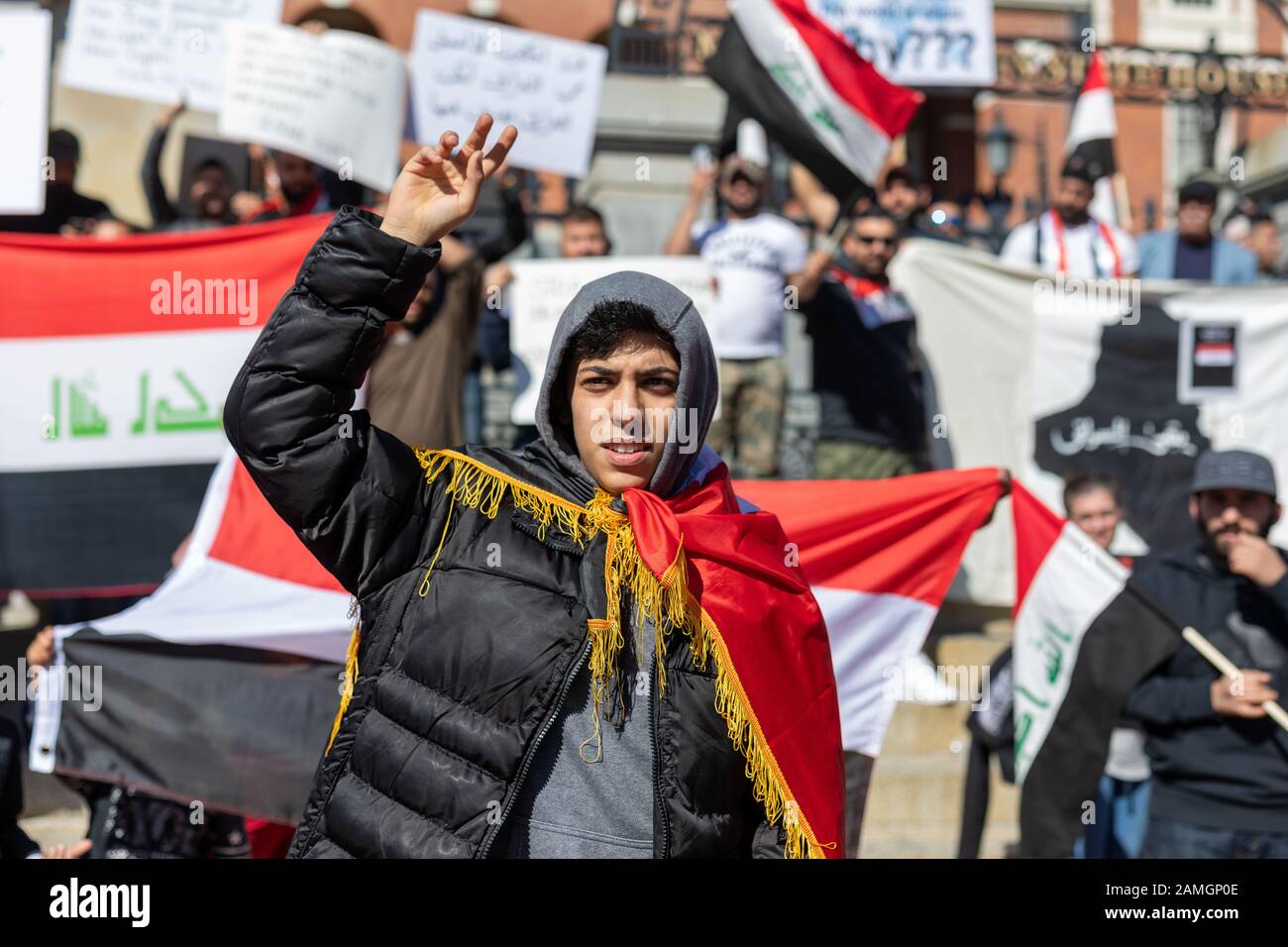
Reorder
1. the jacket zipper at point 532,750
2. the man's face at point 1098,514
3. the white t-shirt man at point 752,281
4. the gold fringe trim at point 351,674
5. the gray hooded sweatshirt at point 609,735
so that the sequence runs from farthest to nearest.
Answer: the white t-shirt man at point 752,281, the man's face at point 1098,514, the gold fringe trim at point 351,674, the gray hooded sweatshirt at point 609,735, the jacket zipper at point 532,750

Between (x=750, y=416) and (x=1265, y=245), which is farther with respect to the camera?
(x=1265, y=245)

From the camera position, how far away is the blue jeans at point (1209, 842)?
4.36 metres

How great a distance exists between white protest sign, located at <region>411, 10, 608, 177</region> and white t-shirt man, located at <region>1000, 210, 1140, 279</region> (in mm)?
2726

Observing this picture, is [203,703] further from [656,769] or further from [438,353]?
[656,769]

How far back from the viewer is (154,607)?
4.88 m

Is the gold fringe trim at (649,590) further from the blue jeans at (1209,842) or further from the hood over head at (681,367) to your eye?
the blue jeans at (1209,842)

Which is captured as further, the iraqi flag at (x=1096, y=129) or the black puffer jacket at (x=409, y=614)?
the iraqi flag at (x=1096, y=129)

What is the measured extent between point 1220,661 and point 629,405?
2.87m

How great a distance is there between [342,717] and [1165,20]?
1141 inches

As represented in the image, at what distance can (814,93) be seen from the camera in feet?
22.9

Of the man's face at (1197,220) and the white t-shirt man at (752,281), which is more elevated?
the man's face at (1197,220)

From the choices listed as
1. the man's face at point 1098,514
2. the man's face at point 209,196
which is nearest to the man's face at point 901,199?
the man's face at point 1098,514

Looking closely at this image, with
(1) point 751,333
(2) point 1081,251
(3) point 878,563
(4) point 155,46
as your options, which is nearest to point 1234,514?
(3) point 878,563

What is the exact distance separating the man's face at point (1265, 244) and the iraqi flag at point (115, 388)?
24.6 ft
